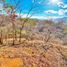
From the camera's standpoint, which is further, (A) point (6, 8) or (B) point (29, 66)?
(A) point (6, 8)

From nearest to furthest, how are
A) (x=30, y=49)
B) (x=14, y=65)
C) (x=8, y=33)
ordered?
(x=14, y=65) < (x=30, y=49) < (x=8, y=33)

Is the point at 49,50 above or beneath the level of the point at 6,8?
beneath

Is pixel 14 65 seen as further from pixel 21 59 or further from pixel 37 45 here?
pixel 37 45

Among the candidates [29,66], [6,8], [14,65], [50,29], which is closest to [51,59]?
[29,66]

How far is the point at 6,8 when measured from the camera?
12.9 metres

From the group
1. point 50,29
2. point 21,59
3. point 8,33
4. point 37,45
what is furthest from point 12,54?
point 50,29

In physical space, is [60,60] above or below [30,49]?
below

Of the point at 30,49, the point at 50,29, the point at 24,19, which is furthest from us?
the point at 50,29

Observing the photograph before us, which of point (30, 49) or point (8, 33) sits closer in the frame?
point (30, 49)

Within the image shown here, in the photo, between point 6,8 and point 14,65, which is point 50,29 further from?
point 14,65

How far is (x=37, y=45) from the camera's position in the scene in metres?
13.5

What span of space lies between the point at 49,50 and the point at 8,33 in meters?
4.00

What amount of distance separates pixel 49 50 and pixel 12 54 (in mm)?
3194

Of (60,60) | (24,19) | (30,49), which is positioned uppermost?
(24,19)
